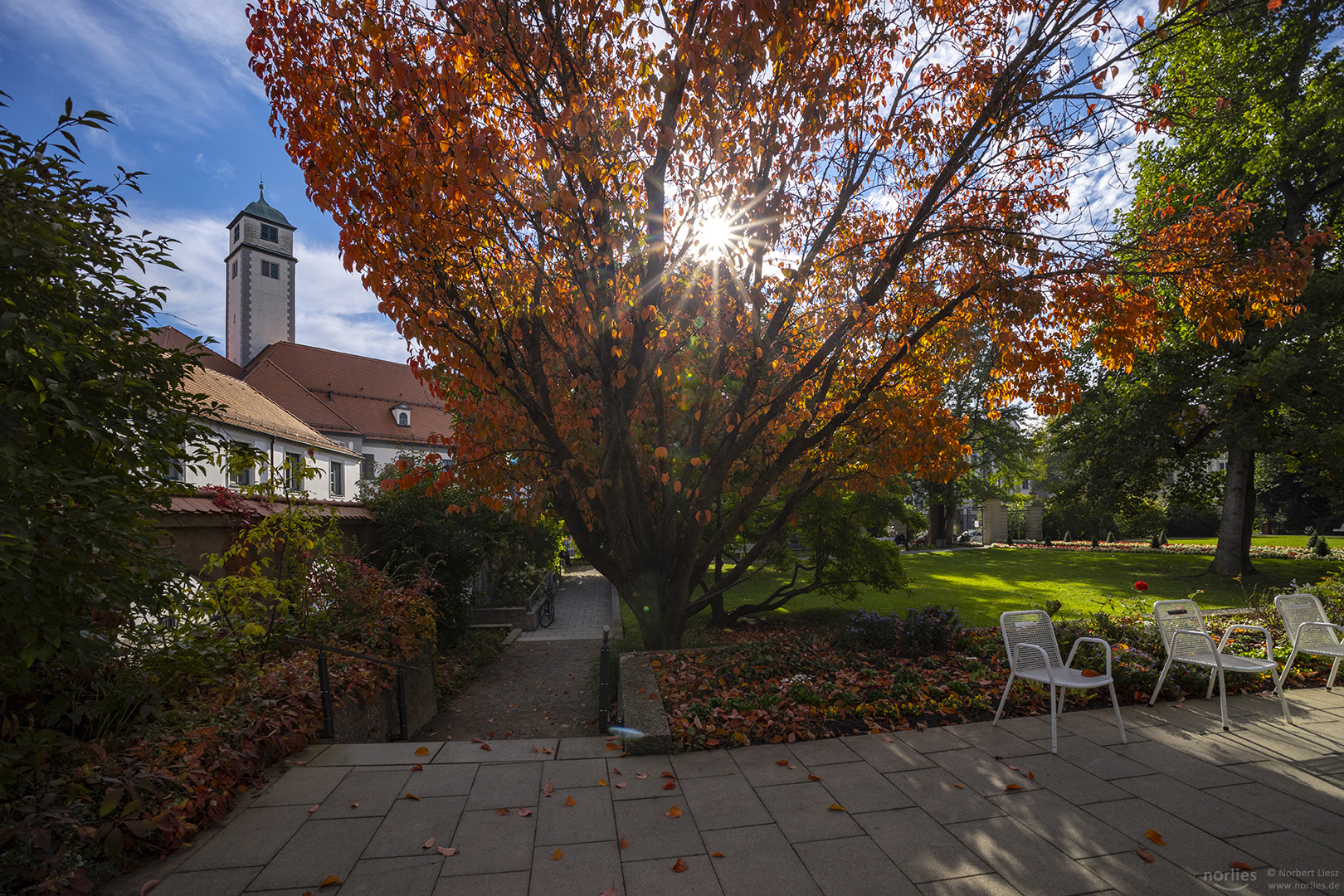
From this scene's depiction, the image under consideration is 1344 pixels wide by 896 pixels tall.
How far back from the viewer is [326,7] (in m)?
4.26

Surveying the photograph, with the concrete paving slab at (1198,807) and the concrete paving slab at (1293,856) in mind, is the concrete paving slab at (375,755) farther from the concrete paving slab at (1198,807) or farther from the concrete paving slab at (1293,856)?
the concrete paving slab at (1293,856)

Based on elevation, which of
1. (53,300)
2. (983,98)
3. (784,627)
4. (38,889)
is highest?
(983,98)

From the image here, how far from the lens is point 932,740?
4277 millimetres

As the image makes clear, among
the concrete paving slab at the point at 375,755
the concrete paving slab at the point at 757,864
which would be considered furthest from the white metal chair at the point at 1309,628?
the concrete paving slab at the point at 375,755

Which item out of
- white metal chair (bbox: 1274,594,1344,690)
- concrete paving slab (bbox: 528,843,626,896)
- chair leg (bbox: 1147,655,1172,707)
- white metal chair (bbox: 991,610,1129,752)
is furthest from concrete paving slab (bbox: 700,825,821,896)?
white metal chair (bbox: 1274,594,1344,690)

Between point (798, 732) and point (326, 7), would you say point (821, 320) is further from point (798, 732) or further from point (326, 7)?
point (326, 7)

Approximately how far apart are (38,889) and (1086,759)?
544 centimetres

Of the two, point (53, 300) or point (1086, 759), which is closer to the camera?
point (53, 300)

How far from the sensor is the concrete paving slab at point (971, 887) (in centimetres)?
262

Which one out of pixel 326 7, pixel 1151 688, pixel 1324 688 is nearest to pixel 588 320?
pixel 326 7

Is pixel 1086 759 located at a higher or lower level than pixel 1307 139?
lower

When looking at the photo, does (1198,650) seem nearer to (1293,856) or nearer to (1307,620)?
(1307,620)

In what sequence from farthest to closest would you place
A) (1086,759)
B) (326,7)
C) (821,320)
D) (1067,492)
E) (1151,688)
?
(1067,492), (821,320), (1151,688), (326,7), (1086,759)

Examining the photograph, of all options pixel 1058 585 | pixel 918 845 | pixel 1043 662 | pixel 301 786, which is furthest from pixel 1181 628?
pixel 1058 585
